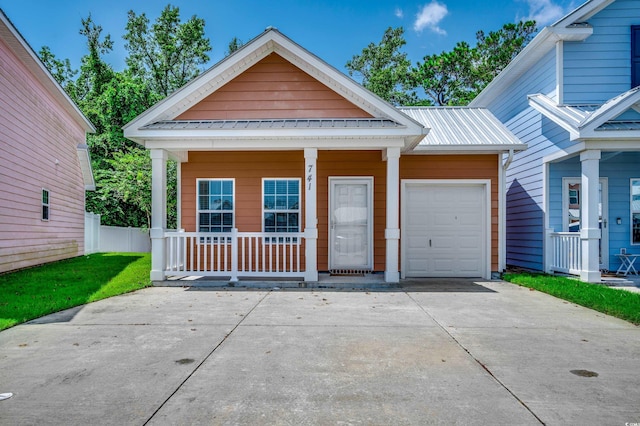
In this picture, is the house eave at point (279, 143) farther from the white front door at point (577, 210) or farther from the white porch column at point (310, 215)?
the white front door at point (577, 210)

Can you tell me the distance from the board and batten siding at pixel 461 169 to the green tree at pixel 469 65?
729 inches

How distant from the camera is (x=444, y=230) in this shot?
10.2 metres

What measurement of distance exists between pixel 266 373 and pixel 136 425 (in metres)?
1.17

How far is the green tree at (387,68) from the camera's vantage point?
28.8 m

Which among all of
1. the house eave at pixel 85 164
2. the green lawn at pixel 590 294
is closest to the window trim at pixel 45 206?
the house eave at pixel 85 164

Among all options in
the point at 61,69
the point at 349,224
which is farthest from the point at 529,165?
the point at 61,69

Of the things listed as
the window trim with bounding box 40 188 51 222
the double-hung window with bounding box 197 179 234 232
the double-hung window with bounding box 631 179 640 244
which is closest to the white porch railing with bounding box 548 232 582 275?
the double-hung window with bounding box 631 179 640 244

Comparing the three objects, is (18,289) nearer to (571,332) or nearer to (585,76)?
(571,332)

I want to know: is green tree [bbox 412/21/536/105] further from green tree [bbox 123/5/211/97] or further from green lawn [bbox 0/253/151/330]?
green lawn [bbox 0/253/151/330]

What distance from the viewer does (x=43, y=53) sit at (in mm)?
28359

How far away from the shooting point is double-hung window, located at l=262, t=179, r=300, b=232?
10.2m

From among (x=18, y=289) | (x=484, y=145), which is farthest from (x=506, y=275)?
(x=18, y=289)

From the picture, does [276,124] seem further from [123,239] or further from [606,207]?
[123,239]

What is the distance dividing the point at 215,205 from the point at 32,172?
5704 millimetres
